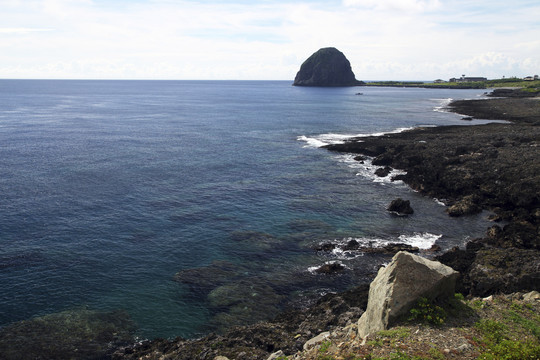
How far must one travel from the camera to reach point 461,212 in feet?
162

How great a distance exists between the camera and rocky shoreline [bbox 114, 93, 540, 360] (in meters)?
25.8

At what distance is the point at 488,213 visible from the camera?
162 ft

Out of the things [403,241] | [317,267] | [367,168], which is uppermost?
[367,168]

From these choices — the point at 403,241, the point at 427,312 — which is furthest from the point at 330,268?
the point at 427,312

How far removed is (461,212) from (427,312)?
33.6 m

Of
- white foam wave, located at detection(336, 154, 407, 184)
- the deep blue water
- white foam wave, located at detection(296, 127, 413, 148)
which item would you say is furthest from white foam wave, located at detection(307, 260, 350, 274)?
white foam wave, located at detection(296, 127, 413, 148)

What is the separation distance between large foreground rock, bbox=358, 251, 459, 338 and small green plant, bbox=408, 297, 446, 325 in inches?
11.6

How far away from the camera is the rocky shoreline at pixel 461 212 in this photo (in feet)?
84.5

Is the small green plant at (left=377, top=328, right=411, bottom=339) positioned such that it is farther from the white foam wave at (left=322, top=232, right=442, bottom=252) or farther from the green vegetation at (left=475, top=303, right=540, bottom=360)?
the white foam wave at (left=322, top=232, right=442, bottom=252)

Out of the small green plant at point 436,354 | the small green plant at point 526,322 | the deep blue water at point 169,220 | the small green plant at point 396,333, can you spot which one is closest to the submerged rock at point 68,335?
the deep blue water at point 169,220

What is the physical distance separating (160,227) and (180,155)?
38.2 m

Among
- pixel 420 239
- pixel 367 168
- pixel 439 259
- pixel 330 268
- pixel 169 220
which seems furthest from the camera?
pixel 367 168

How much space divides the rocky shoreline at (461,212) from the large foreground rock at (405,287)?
645 centimetres

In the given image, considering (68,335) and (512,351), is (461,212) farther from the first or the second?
(68,335)
